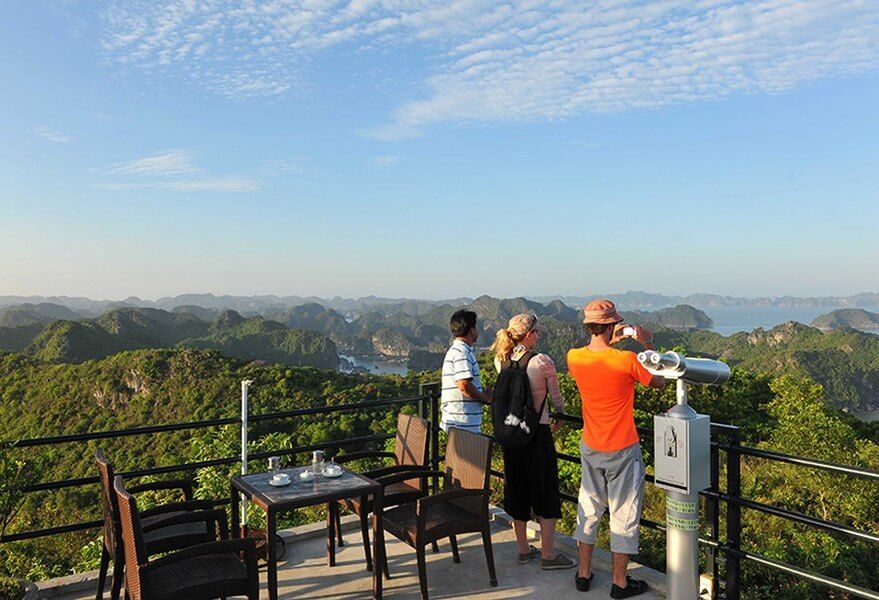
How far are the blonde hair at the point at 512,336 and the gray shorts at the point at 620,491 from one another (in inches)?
26.4

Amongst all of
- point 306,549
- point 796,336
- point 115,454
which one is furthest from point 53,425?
point 796,336

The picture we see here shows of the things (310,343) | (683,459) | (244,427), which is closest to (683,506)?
(683,459)

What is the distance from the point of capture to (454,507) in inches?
143

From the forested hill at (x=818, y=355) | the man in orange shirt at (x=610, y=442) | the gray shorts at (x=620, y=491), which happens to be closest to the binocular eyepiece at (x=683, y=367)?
the man in orange shirt at (x=610, y=442)

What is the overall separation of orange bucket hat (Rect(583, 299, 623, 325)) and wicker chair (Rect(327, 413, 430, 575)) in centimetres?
155

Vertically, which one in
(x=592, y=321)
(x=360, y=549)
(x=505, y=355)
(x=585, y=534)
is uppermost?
(x=592, y=321)

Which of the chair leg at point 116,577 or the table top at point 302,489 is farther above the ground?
the table top at point 302,489

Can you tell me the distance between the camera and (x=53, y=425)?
145ft

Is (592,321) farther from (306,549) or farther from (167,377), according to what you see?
(167,377)

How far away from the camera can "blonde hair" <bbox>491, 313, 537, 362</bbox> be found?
11.8ft

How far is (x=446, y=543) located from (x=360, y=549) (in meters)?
0.56

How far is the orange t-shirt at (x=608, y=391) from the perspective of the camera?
9.98 ft

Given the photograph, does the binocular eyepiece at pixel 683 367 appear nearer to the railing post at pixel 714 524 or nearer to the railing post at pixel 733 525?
the railing post at pixel 733 525

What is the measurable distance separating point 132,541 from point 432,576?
5.69 feet
